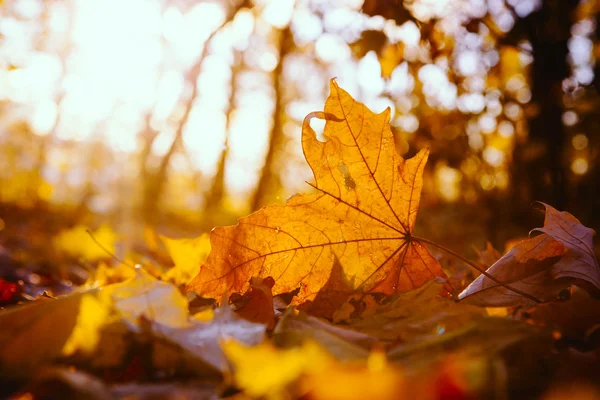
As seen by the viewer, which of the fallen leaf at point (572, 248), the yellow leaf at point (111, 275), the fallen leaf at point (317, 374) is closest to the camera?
the fallen leaf at point (317, 374)

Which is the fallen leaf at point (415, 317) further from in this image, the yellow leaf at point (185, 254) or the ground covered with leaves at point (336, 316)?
the yellow leaf at point (185, 254)

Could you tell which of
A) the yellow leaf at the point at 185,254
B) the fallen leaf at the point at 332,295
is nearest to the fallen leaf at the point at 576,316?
the fallen leaf at the point at 332,295

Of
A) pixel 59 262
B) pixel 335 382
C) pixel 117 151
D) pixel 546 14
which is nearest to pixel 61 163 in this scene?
pixel 117 151

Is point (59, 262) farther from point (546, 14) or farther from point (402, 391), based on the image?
point (546, 14)

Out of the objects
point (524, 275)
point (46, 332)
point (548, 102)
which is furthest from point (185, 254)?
point (548, 102)

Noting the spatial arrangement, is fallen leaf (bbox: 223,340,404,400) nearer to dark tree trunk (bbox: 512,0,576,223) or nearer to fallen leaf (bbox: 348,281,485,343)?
fallen leaf (bbox: 348,281,485,343)

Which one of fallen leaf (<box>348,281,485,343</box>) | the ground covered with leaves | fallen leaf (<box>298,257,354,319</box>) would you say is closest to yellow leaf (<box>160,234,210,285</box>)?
the ground covered with leaves

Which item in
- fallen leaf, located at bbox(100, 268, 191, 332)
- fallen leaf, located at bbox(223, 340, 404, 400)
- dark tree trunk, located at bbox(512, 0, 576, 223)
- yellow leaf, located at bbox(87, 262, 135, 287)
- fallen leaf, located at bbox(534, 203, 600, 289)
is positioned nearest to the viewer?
fallen leaf, located at bbox(223, 340, 404, 400)
